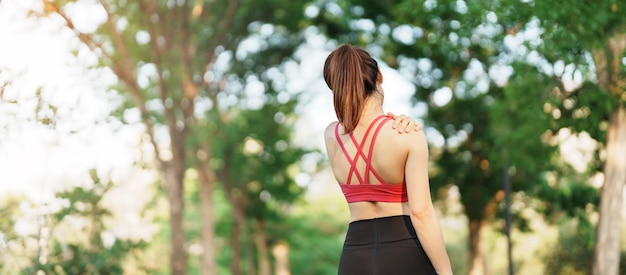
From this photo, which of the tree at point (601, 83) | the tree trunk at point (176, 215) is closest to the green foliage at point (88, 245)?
the tree at point (601, 83)

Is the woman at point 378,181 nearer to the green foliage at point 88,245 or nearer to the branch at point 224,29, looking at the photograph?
the green foliage at point 88,245

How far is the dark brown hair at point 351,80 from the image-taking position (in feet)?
12.1

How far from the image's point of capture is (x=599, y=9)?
12.9 metres

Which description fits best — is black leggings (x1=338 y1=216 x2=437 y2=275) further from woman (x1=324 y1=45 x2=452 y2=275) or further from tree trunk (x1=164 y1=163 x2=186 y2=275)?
tree trunk (x1=164 y1=163 x2=186 y2=275)

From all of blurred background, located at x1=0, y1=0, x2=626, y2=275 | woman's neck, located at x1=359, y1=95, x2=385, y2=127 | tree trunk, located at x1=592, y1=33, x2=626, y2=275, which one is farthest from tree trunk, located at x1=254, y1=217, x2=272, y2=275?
woman's neck, located at x1=359, y1=95, x2=385, y2=127

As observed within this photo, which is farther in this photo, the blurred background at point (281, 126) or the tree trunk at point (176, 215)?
the tree trunk at point (176, 215)

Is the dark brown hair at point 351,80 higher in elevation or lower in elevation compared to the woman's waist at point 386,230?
higher

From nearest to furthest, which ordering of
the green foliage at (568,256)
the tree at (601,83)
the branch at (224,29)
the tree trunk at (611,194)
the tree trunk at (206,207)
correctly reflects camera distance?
the tree at (601,83) < the tree trunk at (611,194) < the branch at (224,29) < the green foliage at (568,256) < the tree trunk at (206,207)

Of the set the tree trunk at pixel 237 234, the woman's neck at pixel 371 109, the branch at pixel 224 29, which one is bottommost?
the tree trunk at pixel 237 234

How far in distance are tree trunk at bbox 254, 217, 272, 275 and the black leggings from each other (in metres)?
30.3

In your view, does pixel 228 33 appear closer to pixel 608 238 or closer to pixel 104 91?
pixel 104 91

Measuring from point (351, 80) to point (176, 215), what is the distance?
18265 mm

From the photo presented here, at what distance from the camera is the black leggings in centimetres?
370

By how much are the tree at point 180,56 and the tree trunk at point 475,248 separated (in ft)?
22.8
